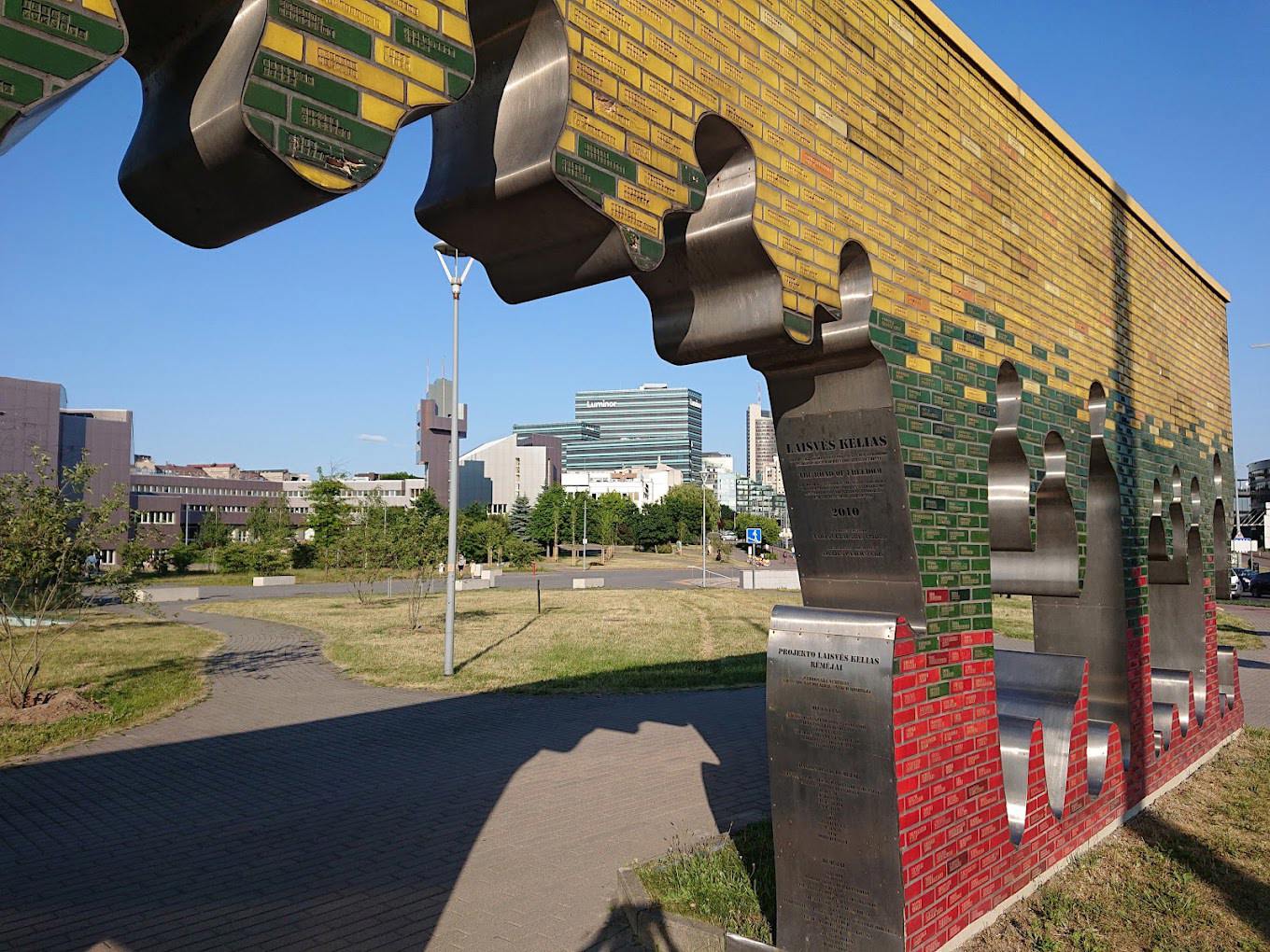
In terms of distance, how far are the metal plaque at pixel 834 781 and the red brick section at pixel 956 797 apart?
0.27 feet

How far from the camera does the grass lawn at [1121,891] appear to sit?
14.2 feet

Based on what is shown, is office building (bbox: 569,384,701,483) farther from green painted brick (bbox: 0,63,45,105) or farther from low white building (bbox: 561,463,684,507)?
green painted brick (bbox: 0,63,45,105)

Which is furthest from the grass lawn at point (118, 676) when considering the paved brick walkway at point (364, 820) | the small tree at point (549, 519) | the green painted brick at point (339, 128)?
the small tree at point (549, 519)

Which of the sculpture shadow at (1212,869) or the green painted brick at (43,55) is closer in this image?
the green painted brick at (43,55)

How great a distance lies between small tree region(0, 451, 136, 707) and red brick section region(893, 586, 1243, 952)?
10.5 metres

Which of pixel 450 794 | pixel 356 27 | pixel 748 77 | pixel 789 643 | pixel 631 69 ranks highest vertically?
pixel 748 77

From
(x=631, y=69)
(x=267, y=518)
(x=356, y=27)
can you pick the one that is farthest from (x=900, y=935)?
(x=267, y=518)

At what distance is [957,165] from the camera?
483 cm

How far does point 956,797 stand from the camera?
4078 millimetres

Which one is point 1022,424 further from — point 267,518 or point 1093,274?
point 267,518

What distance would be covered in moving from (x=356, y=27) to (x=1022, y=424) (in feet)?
14.5

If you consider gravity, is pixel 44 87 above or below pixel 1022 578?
above

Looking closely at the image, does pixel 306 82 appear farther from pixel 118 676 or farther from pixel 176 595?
pixel 176 595

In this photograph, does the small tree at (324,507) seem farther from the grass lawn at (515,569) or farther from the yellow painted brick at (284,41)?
the yellow painted brick at (284,41)
